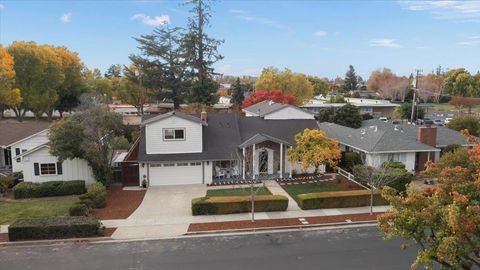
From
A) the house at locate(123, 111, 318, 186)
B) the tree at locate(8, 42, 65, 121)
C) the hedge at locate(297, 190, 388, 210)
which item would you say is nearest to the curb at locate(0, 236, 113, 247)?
the house at locate(123, 111, 318, 186)

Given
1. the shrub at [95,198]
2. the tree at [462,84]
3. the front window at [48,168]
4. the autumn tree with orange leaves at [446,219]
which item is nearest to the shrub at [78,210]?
the shrub at [95,198]

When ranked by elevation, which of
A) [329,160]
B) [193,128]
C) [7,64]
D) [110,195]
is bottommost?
[110,195]

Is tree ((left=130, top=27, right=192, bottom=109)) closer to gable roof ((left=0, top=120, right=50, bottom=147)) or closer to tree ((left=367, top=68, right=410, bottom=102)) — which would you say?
gable roof ((left=0, top=120, right=50, bottom=147))

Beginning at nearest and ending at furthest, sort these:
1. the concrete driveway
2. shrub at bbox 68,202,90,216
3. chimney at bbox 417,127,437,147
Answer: the concrete driveway < shrub at bbox 68,202,90,216 < chimney at bbox 417,127,437,147

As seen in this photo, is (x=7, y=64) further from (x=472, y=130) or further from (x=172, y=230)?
(x=472, y=130)

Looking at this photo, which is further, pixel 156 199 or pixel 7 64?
pixel 7 64

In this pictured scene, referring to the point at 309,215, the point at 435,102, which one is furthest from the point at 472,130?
the point at 435,102

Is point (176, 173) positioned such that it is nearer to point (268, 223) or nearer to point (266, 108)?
point (268, 223)

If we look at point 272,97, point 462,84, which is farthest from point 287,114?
point 462,84
